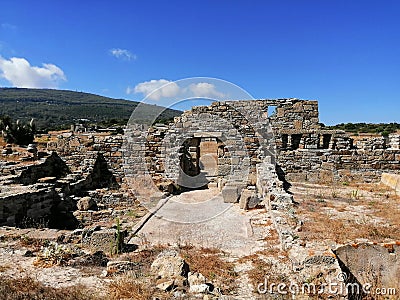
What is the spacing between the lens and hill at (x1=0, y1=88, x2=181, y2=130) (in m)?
73.4

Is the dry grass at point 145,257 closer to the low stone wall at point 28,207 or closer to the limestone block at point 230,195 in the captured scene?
the low stone wall at point 28,207

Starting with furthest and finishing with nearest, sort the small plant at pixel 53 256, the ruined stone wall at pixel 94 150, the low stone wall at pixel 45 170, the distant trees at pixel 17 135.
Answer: the distant trees at pixel 17 135
the ruined stone wall at pixel 94 150
the low stone wall at pixel 45 170
the small plant at pixel 53 256

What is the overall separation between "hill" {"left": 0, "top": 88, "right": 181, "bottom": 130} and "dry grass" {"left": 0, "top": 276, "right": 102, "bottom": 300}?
183 ft

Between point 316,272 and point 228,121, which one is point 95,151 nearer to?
point 228,121

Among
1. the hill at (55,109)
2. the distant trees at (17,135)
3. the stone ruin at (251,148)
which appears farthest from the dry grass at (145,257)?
the hill at (55,109)

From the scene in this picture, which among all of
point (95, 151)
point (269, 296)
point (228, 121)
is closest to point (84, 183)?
point (95, 151)

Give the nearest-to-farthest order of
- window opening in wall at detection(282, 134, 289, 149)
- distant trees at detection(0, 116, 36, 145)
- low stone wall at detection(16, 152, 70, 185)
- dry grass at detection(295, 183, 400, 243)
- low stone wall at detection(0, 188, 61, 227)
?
dry grass at detection(295, 183, 400, 243)
low stone wall at detection(0, 188, 61, 227)
low stone wall at detection(16, 152, 70, 185)
window opening in wall at detection(282, 134, 289, 149)
distant trees at detection(0, 116, 36, 145)

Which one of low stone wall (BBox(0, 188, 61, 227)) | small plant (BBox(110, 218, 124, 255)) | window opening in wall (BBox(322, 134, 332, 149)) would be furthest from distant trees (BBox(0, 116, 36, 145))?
small plant (BBox(110, 218, 124, 255))

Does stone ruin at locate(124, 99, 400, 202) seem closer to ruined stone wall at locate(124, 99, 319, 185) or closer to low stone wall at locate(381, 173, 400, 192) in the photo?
ruined stone wall at locate(124, 99, 319, 185)

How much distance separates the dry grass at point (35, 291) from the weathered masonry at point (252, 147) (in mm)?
8278

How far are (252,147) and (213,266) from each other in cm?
973

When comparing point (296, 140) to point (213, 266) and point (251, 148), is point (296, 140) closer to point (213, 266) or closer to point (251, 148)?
point (251, 148)

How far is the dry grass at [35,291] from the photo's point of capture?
388 cm

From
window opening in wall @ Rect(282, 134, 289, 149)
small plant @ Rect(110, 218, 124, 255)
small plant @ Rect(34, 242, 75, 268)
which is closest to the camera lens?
small plant @ Rect(34, 242, 75, 268)
